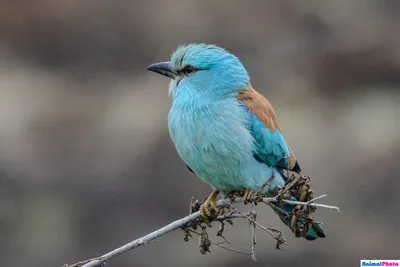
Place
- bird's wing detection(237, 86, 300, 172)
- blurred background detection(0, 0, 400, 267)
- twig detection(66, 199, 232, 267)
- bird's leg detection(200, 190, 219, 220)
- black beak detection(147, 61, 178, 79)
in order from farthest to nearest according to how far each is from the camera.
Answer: blurred background detection(0, 0, 400, 267) → black beak detection(147, 61, 178, 79) → bird's wing detection(237, 86, 300, 172) → bird's leg detection(200, 190, 219, 220) → twig detection(66, 199, 232, 267)

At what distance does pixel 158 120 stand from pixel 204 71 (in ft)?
14.5

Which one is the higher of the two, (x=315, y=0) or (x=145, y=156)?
(x=315, y=0)

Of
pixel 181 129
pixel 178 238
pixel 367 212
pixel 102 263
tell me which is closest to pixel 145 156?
pixel 178 238

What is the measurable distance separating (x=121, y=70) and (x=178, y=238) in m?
2.10

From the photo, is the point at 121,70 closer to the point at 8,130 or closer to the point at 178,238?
the point at 8,130

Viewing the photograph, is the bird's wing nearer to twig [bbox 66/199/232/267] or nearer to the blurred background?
twig [bbox 66/199/232/267]

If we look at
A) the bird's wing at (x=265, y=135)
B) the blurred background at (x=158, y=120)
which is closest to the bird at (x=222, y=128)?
the bird's wing at (x=265, y=135)

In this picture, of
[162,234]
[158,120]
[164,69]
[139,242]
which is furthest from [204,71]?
[158,120]

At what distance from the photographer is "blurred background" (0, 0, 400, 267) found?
9.10 metres

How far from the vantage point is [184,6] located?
10.0 m

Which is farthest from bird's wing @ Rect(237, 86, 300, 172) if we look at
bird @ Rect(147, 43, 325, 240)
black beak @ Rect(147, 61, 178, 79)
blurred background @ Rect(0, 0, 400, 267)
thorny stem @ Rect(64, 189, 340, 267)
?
blurred background @ Rect(0, 0, 400, 267)

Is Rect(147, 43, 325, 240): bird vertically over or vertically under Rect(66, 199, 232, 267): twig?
over

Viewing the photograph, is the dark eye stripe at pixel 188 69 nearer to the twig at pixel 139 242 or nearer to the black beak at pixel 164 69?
the black beak at pixel 164 69

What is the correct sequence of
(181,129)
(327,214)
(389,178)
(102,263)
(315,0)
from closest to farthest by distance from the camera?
(102,263)
(181,129)
(327,214)
(389,178)
(315,0)
